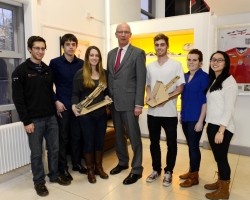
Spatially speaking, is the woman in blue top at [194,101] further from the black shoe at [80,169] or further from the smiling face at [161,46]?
the black shoe at [80,169]

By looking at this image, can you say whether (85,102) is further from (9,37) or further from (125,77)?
(9,37)

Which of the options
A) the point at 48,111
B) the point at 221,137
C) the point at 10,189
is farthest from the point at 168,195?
the point at 10,189

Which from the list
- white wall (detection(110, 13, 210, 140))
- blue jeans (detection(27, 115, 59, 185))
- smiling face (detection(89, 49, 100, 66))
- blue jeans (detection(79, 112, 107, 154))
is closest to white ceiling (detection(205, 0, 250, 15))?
white wall (detection(110, 13, 210, 140))

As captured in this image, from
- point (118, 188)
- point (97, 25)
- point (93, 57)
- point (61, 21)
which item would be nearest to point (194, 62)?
point (93, 57)

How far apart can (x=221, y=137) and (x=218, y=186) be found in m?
0.66

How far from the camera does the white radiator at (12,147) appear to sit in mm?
2609

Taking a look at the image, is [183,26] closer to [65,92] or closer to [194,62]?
[194,62]

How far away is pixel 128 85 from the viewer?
8.29 ft

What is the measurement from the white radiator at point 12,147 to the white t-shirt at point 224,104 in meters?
2.19

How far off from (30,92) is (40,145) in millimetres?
590

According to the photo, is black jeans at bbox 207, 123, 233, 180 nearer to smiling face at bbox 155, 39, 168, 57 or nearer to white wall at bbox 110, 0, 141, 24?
smiling face at bbox 155, 39, 168, 57

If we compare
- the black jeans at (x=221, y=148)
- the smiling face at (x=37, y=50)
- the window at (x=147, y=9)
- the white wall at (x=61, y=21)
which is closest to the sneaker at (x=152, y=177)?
the black jeans at (x=221, y=148)

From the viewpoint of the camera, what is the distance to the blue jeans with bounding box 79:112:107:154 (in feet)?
8.39

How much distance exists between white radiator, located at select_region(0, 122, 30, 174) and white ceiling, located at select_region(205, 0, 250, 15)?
9.60 ft
